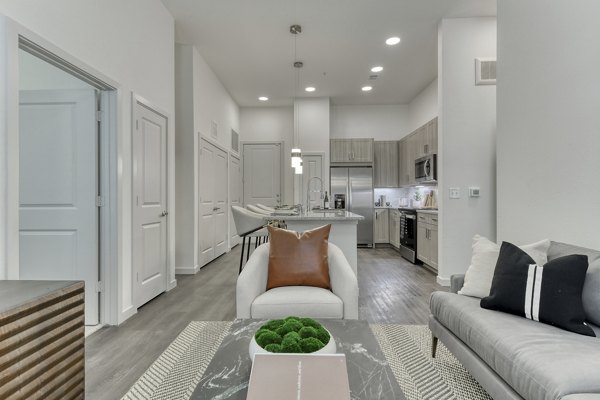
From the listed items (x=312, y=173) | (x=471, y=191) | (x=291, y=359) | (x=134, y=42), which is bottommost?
(x=291, y=359)

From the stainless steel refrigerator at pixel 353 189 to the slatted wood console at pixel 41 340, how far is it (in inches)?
231

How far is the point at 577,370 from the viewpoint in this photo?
3.83 ft

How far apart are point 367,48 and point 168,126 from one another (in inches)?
121

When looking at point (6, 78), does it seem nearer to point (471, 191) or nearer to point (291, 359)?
point (291, 359)

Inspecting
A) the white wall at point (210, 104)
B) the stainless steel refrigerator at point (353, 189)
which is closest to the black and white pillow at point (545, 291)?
the white wall at point (210, 104)

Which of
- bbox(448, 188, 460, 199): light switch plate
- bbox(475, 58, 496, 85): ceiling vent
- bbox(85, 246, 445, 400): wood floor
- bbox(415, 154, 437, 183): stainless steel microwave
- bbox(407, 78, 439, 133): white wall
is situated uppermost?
bbox(407, 78, 439, 133): white wall

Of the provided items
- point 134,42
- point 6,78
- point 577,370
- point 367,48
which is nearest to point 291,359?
point 577,370

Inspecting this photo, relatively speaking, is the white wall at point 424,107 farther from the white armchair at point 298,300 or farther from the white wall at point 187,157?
the white armchair at point 298,300

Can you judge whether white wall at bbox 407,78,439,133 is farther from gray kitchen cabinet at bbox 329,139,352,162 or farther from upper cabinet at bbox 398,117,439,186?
gray kitchen cabinet at bbox 329,139,352,162

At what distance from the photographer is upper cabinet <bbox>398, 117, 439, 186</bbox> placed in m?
5.13

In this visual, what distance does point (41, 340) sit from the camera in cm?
127

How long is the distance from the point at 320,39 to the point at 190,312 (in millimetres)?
3865

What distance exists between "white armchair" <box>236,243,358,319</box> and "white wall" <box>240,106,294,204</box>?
549 centimetres

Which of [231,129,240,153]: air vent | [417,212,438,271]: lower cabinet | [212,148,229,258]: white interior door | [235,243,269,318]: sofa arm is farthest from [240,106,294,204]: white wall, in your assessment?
[235,243,269,318]: sofa arm
